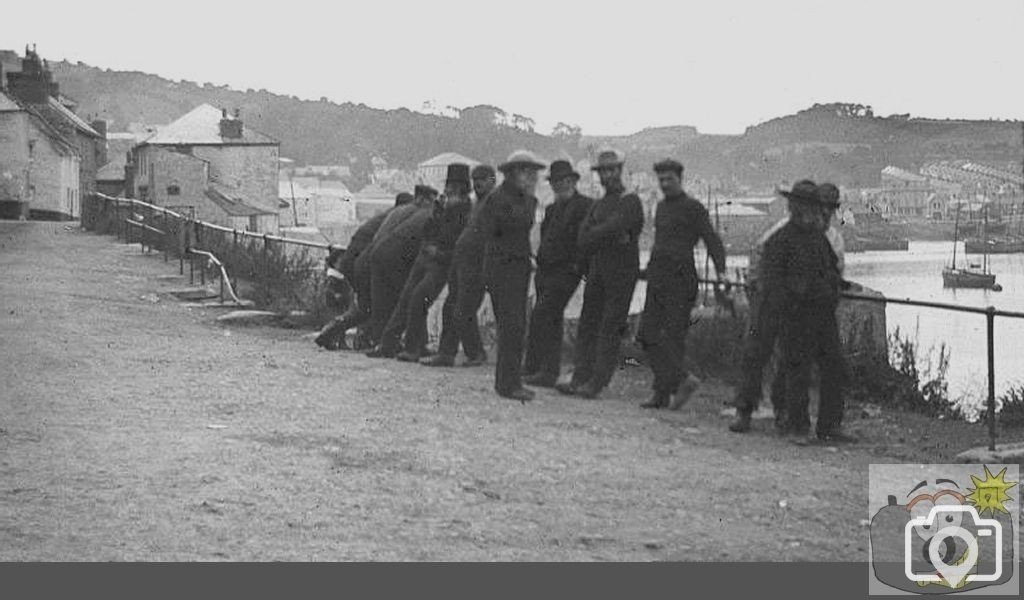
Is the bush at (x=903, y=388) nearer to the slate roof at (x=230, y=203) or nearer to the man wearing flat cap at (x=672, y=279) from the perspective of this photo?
the man wearing flat cap at (x=672, y=279)

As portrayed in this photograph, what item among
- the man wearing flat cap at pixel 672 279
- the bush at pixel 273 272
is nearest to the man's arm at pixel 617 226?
the man wearing flat cap at pixel 672 279

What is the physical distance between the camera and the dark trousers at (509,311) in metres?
9.73

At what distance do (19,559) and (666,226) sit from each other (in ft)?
18.1

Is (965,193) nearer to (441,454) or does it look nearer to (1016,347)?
(441,454)

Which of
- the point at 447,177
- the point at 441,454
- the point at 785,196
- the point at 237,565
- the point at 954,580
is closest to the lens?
the point at 954,580

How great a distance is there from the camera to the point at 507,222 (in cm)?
988

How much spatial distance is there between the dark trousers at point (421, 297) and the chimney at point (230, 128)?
55407mm

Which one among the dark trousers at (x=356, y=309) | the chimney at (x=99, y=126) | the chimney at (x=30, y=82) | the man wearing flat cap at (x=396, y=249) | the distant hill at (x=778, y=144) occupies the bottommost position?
the dark trousers at (x=356, y=309)

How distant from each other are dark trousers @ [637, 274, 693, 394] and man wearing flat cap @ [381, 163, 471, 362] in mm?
2695

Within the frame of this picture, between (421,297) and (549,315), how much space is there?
1.81 metres

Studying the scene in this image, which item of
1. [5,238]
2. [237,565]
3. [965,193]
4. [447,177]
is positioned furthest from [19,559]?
[5,238]

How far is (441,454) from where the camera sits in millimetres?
7418

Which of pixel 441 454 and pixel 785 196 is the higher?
pixel 785 196

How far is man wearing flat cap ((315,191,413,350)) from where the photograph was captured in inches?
503
